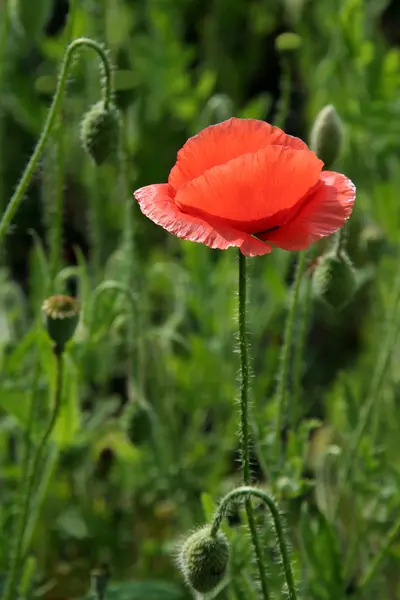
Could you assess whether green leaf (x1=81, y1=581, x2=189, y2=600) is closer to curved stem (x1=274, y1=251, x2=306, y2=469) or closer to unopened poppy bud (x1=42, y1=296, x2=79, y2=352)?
curved stem (x1=274, y1=251, x2=306, y2=469)

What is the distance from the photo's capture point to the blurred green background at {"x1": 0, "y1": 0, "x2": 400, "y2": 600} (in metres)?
1.74

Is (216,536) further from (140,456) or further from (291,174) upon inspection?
(140,456)

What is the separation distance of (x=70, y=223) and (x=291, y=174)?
2.66m

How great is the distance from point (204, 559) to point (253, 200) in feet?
1.43

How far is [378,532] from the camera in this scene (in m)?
1.85

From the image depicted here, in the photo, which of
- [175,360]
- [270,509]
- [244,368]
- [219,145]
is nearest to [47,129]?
[219,145]

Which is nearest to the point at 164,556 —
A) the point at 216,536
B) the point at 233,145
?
the point at 216,536

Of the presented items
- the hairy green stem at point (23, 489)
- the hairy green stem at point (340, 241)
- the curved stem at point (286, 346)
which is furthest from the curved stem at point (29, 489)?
the hairy green stem at point (340, 241)

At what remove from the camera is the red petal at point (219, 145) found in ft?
3.39

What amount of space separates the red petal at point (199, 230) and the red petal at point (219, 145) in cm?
4

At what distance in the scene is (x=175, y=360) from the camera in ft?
7.23

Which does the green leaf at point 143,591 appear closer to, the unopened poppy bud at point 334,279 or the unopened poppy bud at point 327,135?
the unopened poppy bud at point 334,279

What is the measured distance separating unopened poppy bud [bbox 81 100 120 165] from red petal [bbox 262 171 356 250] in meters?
0.53

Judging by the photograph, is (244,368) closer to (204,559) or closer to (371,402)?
(204,559)
